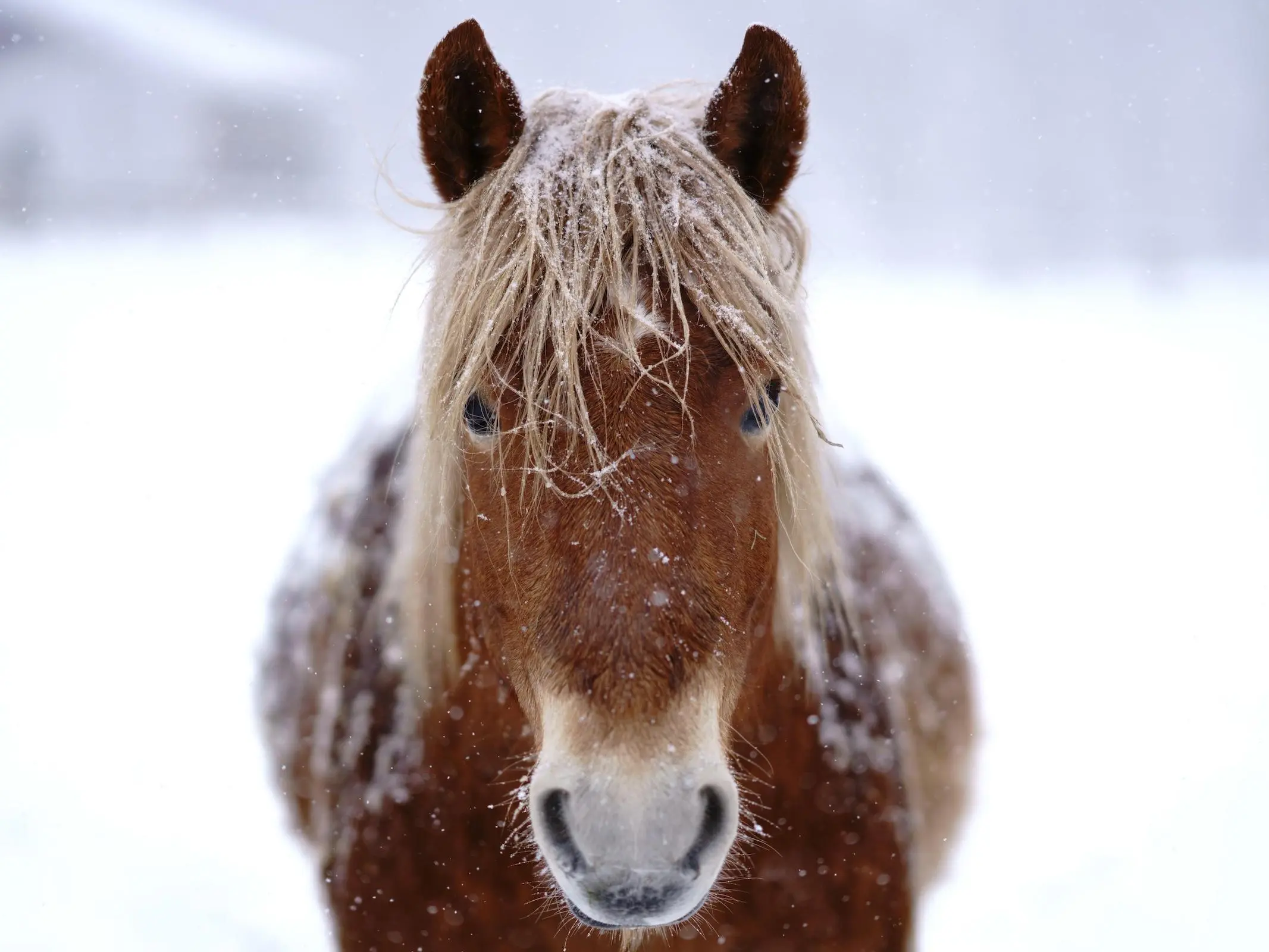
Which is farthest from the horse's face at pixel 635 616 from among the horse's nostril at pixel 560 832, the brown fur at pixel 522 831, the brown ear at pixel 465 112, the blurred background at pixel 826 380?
the blurred background at pixel 826 380

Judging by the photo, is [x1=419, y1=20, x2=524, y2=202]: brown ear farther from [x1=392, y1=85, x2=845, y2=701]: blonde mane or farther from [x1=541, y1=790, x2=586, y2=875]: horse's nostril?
[x1=541, y1=790, x2=586, y2=875]: horse's nostril

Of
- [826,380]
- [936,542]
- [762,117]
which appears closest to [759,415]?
[762,117]

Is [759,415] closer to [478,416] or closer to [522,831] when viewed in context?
[478,416]

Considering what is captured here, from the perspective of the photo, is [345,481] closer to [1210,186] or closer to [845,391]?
[845,391]

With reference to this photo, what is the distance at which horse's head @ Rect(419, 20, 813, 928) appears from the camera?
3.72 feet

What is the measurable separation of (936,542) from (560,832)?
4700 mm

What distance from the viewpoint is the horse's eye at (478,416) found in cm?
142

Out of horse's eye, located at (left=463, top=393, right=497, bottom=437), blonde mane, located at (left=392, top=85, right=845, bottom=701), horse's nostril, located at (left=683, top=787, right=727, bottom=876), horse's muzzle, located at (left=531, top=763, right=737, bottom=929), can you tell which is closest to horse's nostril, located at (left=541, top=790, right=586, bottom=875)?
horse's muzzle, located at (left=531, top=763, right=737, bottom=929)

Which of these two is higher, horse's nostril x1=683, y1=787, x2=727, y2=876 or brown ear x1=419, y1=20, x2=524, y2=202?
brown ear x1=419, y1=20, x2=524, y2=202

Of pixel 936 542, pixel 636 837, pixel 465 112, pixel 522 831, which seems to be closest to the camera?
pixel 636 837

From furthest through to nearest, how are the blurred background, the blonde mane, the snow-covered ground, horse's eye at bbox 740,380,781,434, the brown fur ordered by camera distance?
1. the blurred background
2. the snow-covered ground
3. the brown fur
4. horse's eye at bbox 740,380,781,434
5. the blonde mane

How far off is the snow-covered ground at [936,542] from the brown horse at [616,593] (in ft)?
1.05

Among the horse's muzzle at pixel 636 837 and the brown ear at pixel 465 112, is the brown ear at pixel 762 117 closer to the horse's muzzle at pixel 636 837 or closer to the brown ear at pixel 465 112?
the brown ear at pixel 465 112

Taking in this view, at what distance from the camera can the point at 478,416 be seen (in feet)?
4.73
